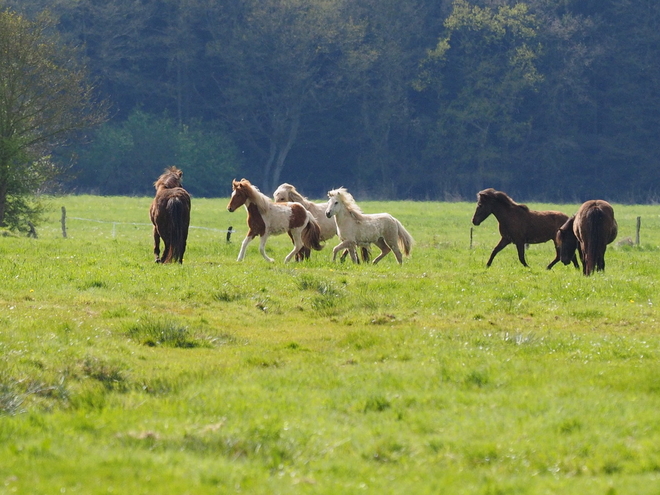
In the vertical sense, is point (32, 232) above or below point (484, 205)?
below

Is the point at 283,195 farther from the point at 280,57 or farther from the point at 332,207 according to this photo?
the point at 280,57

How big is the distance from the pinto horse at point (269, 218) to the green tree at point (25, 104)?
46.3 ft

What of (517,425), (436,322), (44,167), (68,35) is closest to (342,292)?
(436,322)

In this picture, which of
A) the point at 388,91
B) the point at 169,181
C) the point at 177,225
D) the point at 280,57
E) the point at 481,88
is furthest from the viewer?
the point at 388,91

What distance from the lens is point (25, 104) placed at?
3494 centimetres

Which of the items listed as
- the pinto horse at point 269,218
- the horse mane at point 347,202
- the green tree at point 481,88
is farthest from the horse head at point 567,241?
the green tree at point 481,88

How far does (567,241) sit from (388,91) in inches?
2328

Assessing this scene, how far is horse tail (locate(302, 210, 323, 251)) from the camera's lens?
22.9 meters

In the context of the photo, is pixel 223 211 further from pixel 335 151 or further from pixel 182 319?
pixel 182 319

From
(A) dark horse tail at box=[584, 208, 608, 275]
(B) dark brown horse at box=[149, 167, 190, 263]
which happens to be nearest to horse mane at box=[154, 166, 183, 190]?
(B) dark brown horse at box=[149, 167, 190, 263]

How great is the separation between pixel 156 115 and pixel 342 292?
66.1m

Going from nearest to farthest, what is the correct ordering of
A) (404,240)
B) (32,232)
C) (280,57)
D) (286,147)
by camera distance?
(404,240) < (32,232) < (280,57) < (286,147)

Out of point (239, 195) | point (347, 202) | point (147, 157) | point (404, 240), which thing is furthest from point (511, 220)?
point (147, 157)

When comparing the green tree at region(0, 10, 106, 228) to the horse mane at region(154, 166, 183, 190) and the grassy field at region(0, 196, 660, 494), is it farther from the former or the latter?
the grassy field at region(0, 196, 660, 494)
